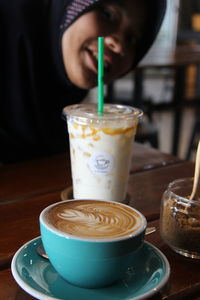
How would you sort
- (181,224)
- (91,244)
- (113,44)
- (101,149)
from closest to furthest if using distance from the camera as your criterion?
(91,244) < (181,224) < (101,149) < (113,44)

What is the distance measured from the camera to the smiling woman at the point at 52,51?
1.25 meters

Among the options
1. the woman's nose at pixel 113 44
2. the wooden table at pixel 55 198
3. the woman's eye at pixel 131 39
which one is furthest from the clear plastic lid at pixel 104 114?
the woman's eye at pixel 131 39

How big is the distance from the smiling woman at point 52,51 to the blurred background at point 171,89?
56cm

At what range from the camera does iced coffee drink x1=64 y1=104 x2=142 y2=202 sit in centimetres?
79

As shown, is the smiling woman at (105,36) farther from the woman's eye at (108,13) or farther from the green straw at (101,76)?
the green straw at (101,76)

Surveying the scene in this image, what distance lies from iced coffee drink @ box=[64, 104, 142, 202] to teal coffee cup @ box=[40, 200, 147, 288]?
25 centimetres

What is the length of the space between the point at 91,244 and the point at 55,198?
0.40 m

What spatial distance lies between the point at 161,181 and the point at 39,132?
67cm

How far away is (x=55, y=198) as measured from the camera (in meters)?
0.87

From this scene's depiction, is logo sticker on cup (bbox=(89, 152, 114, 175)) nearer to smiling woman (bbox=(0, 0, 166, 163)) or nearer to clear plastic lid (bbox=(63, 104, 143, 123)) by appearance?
clear plastic lid (bbox=(63, 104, 143, 123))

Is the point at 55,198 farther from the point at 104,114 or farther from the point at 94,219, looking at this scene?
the point at 94,219

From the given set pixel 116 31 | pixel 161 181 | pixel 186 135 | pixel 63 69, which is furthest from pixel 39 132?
pixel 186 135

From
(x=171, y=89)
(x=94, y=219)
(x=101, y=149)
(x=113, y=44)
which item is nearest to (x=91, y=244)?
(x=94, y=219)

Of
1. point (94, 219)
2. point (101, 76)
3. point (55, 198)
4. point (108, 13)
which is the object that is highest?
point (108, 13)
